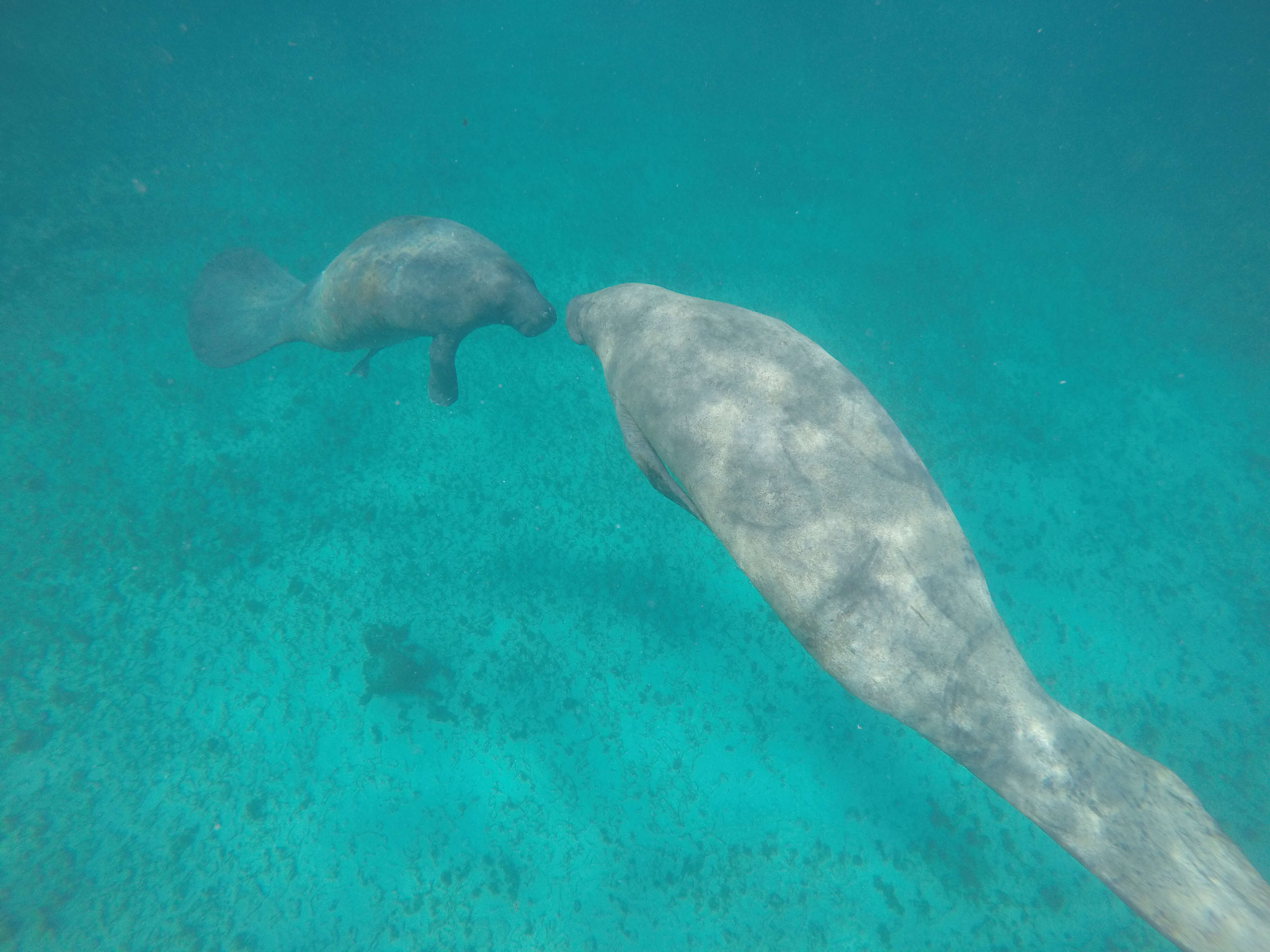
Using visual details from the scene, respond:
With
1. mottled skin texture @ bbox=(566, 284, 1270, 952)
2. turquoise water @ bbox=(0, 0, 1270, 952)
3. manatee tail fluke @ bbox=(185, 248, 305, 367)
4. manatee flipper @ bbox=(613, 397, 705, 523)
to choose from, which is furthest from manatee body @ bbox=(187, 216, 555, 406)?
mottled skin texture @ bbox=(566, 284, 1270, 952)

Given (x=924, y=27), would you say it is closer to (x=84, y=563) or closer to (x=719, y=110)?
(x=719, y=110)

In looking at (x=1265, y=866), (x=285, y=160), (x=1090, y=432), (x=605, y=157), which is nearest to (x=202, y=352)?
(x=285, y=160)

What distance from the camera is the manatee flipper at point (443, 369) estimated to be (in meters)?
6.01

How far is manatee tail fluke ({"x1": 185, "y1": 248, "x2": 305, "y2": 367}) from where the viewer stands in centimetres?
707

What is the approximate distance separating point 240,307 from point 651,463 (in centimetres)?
723

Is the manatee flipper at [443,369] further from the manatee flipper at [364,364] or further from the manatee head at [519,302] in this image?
the manatee flipper at [364,364]

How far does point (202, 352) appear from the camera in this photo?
23.8ft

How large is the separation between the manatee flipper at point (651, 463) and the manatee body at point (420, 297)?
96.1 inches

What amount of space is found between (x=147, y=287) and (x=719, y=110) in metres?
10.00

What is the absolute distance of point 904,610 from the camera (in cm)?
291

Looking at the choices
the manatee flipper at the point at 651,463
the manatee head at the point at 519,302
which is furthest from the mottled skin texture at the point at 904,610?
the manatee head at the point at 519,302

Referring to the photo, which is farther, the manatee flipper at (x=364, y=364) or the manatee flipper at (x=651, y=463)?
the manatee flipper at (x=364, y=364)

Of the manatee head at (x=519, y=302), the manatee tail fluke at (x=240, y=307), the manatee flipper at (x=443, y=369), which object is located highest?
the manatee head at (x=519, y=302)

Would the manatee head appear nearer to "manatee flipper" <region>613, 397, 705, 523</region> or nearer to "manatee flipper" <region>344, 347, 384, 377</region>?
"manatee flipper" <region>344, 347, 384, 377</region>
